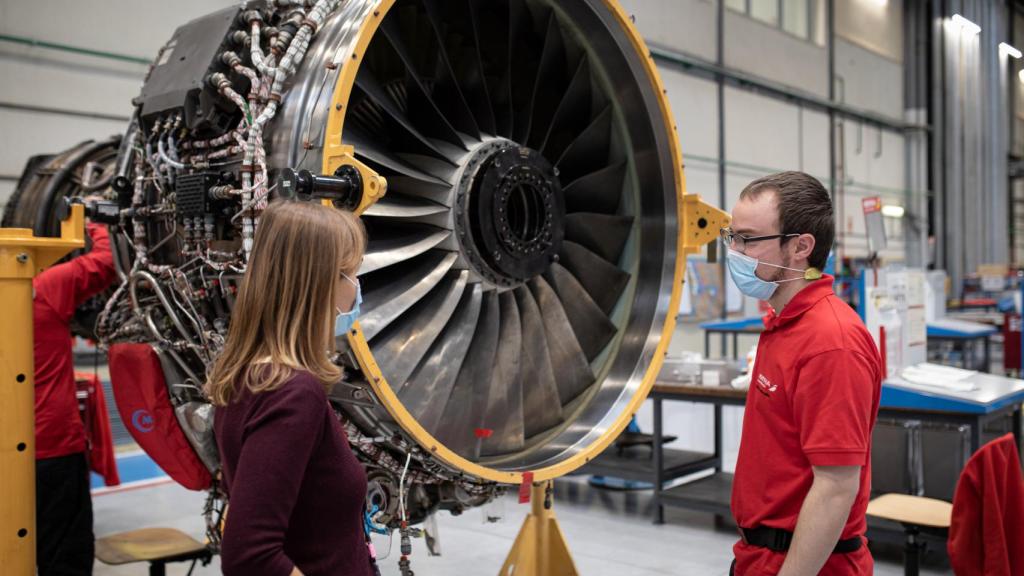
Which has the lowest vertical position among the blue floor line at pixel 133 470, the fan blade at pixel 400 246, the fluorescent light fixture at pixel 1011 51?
the blue floor line at pixel 133 470

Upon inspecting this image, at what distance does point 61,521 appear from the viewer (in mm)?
3588

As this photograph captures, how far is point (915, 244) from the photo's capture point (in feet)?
61.7

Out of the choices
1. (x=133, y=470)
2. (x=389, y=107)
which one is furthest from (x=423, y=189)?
(x=133, y=470)

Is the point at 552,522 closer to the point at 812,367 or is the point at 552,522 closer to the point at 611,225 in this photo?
the point at 611,225

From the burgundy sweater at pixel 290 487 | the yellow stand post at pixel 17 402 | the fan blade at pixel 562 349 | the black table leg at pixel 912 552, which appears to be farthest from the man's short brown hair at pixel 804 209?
the black table leg at pixel 912 552

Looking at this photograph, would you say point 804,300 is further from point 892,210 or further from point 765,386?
point 892,210

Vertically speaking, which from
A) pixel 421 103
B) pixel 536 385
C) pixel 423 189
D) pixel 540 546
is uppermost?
pixel 421 103

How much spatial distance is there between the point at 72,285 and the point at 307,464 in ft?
8.00

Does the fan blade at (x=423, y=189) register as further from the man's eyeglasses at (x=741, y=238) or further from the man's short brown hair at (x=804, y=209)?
the man's short brown hair at (x=804, y=209)

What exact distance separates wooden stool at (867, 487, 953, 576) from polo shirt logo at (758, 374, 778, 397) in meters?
2.04

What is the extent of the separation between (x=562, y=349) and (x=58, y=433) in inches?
82.4

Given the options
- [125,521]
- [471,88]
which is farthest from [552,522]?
[125,521]

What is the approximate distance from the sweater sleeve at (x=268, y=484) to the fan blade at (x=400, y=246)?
127 centimetres

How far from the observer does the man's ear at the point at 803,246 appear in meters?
1.93
